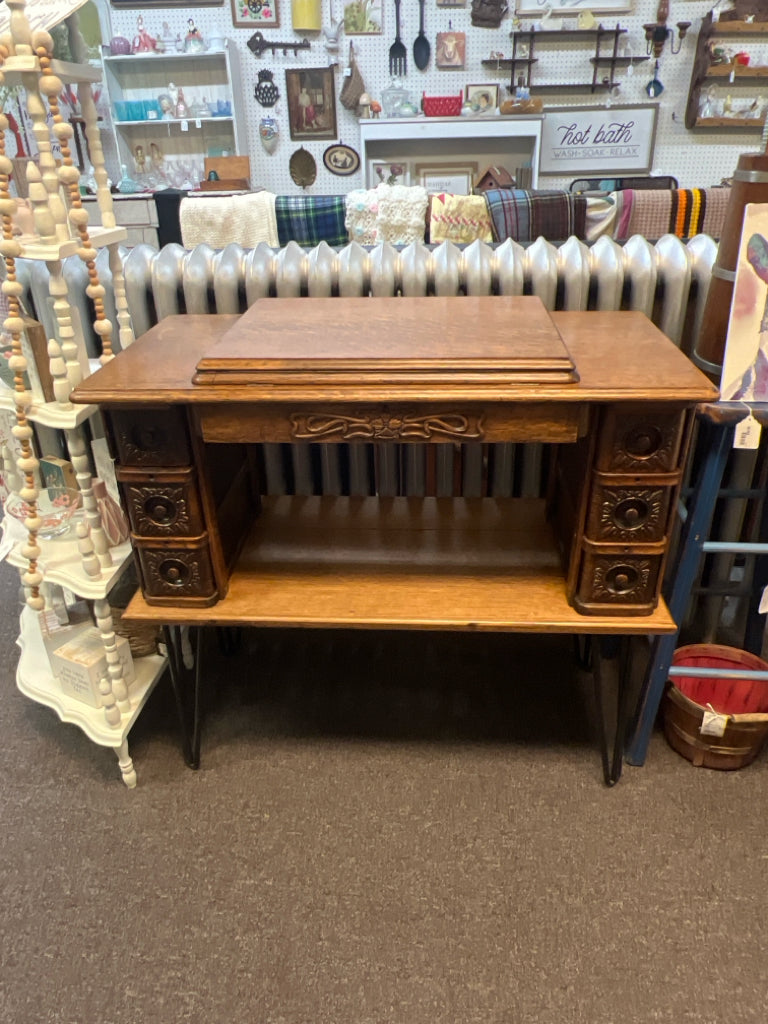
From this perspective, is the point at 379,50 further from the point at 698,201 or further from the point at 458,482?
the point at 458,482

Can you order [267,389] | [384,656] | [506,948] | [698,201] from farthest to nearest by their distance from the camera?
1. [698,201]
2. [384,656]
3. [506,948]
4. [267,389]

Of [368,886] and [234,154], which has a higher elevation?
[234,154]

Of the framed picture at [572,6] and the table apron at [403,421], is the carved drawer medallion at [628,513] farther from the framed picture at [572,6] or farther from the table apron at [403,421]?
the framed picture at [572,6]

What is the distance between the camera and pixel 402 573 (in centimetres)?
141

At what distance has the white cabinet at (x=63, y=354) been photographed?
1150mm

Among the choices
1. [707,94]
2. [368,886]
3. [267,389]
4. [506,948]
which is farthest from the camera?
[707,94]

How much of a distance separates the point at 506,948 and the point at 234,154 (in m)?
4.71

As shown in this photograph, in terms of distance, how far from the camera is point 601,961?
120 cm

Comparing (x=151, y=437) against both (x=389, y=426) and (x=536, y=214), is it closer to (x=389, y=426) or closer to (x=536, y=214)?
(x=389, y=426)

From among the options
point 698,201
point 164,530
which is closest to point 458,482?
point 164,530

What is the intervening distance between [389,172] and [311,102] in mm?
633

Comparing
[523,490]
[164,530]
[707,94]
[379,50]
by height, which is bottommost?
[523,490]

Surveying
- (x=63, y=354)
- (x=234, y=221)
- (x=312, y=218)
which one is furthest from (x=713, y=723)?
(x=234, y=221)

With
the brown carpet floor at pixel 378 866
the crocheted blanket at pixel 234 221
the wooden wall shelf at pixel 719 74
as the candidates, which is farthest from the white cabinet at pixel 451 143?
the brown carpet floor at pixel 378 866
